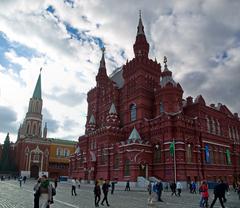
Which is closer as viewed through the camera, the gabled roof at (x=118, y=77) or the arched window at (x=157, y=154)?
the arched window at (x=157, y=154)

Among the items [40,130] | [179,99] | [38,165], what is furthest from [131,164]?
[40,130]

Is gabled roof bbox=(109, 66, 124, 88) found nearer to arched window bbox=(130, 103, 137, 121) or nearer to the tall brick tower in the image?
arched window bbox=(130, 103, 137, 121)

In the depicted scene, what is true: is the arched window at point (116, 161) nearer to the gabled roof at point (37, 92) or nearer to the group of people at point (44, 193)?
the group of people at point (44, 193)

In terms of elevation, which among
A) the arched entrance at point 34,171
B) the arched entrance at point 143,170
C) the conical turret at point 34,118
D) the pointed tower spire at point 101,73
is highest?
the pointed tower spire at point 101,73

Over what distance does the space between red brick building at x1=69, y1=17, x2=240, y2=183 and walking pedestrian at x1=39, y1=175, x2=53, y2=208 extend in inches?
1214

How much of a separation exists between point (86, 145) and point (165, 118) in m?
22.1

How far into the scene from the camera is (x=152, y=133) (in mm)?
43375

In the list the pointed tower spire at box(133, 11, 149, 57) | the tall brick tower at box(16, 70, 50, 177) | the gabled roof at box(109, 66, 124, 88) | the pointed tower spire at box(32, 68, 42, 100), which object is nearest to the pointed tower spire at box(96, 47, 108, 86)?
the gabled roof at box(109, 66, 124, 88)

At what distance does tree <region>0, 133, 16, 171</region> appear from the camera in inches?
3194

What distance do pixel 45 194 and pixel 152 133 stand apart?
34.7 m

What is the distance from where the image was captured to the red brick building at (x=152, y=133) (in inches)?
1588

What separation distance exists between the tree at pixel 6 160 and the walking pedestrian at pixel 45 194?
265 feet

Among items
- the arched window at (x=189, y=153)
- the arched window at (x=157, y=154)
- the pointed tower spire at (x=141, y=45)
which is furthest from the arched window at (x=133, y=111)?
the arched window at (x=189, y=153)

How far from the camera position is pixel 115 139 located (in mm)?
48062
